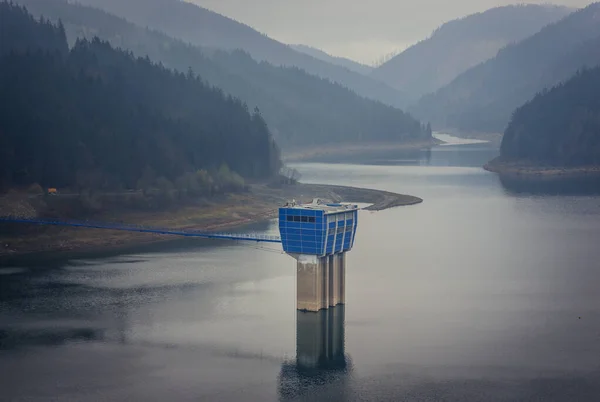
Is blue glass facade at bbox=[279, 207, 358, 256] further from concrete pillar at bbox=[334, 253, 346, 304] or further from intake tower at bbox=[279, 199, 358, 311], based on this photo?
concrete pillar at bbox=[334, 253, 346, 304]

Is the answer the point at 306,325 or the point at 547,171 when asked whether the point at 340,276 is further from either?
the point at 547,171

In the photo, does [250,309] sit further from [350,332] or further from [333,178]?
[333,178]

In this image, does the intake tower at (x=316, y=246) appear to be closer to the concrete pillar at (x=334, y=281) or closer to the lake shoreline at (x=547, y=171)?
the concrete pillar at (x=334, y=281)

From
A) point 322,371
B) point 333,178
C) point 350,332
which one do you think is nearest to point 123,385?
point 322,371

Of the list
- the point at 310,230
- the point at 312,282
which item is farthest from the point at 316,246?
the point at 312,282

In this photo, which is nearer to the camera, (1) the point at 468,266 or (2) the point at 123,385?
(2) the point at 123,385
